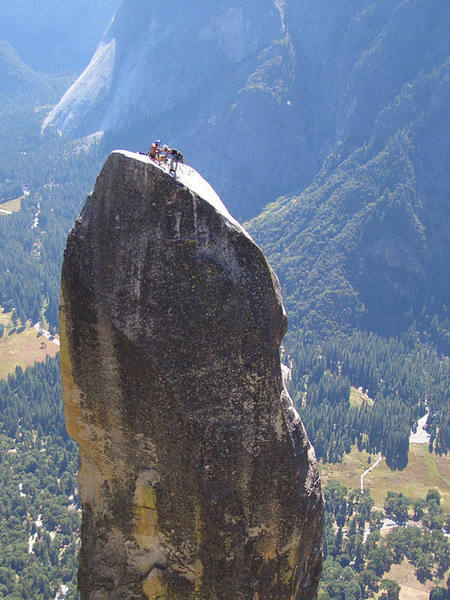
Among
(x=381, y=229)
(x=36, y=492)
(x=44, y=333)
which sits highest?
(x=381, y=229)

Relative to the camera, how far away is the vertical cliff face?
1380 cm

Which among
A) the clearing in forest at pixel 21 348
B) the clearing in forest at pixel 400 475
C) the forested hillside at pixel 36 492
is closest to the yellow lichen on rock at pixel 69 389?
the forested hillside at pixel 36 492

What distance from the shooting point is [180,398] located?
13992mm

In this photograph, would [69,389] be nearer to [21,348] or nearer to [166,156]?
[166,156]

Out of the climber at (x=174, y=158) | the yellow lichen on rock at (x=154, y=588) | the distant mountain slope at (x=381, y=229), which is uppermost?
the distant mountain slope at (x=381, y=229)

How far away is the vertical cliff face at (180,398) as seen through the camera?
13.8 metres

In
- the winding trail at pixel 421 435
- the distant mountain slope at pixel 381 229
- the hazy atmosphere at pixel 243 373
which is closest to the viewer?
the hazy atmosphere at pixel 243 373

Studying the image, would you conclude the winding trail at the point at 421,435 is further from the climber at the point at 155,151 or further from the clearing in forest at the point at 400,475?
the climber at the point at 155,151

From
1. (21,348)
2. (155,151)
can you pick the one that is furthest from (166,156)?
(21,348)

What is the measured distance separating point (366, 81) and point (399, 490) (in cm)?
13810

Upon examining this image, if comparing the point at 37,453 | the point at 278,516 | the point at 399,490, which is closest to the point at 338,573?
the point at 399,490

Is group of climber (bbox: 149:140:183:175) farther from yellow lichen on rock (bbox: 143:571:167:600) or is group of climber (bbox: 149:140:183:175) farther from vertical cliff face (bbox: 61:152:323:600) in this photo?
yellow lichen on rock (bbox: 143:571:167:600)

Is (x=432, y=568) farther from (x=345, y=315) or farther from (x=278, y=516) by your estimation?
(x=345, y=315)

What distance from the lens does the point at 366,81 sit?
195750mm
